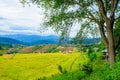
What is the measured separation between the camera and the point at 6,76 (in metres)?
113

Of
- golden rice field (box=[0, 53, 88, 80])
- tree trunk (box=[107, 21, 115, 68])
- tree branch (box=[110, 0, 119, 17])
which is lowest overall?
golden rice field (box=[0, 53, 88, 80])

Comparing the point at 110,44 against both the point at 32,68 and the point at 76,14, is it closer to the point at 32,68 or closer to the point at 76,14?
the point at 76,14

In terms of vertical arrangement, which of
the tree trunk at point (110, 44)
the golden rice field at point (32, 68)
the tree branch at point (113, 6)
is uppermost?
the tree branch at point (113, 6)

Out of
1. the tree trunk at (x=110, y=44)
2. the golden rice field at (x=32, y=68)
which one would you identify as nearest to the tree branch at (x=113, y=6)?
the tree trunk at (x=110, y=44)

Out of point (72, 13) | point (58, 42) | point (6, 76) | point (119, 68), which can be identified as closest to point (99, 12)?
point (72, 13)

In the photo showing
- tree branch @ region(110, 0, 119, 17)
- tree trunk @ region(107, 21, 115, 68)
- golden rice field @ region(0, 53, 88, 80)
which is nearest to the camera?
tree branch @ region(110, 0, 119, 17)

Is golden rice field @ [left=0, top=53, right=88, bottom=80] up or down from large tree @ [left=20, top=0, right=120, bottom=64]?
down

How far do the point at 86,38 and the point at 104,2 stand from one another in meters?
3.51

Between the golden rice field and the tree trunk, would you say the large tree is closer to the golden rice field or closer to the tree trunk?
the tree trunk

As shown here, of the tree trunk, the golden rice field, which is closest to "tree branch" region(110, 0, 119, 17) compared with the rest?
the tree trunk

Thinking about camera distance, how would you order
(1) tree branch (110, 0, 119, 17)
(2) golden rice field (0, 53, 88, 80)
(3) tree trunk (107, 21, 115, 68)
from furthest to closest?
(2) golden rice field (0, 53, 88, 80) → (3) tree trunk (107, 21, 115, 68) → (1) tree branch (110, 0, 119, 17)

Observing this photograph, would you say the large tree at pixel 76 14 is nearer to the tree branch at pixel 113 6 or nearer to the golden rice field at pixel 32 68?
the tree branch at pixel 113 6

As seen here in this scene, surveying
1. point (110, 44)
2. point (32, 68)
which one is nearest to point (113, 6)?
point (110, 44)

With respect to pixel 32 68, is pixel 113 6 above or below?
above
